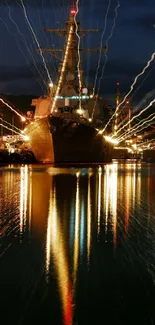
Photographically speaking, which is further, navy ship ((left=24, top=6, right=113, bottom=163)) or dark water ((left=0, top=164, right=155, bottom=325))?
navy ship ((left=24, top=6, right=113, bottom=163))

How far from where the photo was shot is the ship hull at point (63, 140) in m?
53.8

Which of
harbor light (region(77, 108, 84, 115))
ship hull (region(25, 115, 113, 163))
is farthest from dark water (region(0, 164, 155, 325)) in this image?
harbor light (region(77, 108, 84, 115))

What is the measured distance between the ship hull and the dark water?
3897 centimetres

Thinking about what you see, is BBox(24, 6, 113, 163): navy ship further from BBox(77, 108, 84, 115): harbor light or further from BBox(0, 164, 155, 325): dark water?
BBox(0, 164, 155, 325): dark water

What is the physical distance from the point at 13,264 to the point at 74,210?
664 cm

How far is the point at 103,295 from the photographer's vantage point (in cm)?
593

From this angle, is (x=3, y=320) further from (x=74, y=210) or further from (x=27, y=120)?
(x=27, y=120)

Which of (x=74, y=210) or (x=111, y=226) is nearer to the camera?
(x=111, y=226)

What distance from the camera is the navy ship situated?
54219mm

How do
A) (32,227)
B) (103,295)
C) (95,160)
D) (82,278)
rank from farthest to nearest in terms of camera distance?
(95,160) < (32,227) < (82,278) < (103,295)

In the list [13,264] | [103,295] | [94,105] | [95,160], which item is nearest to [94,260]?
[13,264]

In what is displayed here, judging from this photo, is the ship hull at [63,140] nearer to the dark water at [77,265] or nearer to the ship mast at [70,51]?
the ship mast at [70,51]

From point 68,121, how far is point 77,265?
47.4 metres

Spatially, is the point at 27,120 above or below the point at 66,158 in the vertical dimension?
above
